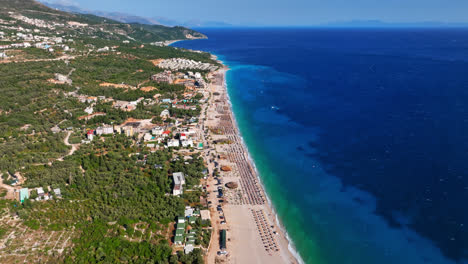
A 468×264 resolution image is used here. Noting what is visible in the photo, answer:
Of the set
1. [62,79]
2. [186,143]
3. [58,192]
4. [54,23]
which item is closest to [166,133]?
[186,143]

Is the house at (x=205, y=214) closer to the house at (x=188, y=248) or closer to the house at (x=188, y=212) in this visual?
the house at (x=188, y=212)

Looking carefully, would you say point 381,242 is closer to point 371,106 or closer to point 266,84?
point 371,106

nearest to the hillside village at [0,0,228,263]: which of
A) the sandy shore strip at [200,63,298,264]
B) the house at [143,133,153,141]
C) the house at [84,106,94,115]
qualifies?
the house at [143,133,153,141]

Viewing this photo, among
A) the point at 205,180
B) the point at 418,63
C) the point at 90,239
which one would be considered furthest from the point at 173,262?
the point at 418,63

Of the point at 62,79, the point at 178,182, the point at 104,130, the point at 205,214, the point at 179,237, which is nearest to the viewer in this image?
the point at 179,237

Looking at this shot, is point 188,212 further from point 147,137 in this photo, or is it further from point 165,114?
point 165,114
